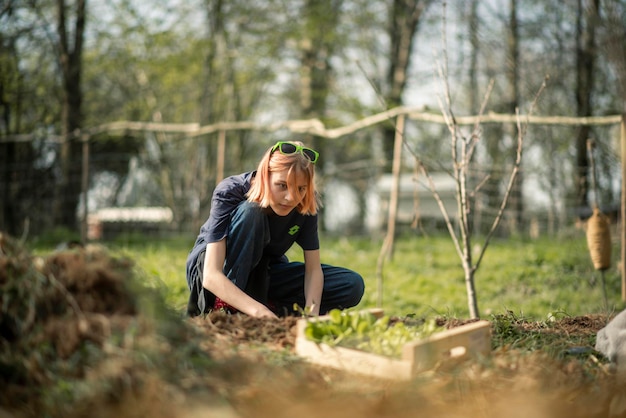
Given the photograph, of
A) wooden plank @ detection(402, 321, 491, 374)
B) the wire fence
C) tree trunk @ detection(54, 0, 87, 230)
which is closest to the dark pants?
wooden plank @ detection(402, 321, 491, 374)

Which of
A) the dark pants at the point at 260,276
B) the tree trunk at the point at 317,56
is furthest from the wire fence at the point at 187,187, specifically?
the dark pants at the point at 260,276

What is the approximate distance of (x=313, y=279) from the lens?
124 inches

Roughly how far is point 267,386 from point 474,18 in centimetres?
1156

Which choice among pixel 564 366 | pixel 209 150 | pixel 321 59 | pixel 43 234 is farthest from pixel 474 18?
pixel 564 366

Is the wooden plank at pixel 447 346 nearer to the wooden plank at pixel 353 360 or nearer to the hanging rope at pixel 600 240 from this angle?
the wooden plank at pixel 353 360

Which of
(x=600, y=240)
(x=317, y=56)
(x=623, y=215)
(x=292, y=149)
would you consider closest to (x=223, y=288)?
(x=292, y=149)

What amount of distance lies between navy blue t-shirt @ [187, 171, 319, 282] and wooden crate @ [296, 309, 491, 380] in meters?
1.02

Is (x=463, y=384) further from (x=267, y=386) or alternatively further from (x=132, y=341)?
(x=132, y=341)

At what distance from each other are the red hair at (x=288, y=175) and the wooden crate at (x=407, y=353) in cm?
92

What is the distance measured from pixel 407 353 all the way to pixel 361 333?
304 mm

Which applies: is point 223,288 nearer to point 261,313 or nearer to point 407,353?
point 261,313

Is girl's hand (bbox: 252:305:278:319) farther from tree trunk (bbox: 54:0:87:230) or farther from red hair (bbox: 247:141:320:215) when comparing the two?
tree trunk (bbox: 54:0:87:230)

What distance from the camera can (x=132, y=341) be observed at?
1521 millimetres

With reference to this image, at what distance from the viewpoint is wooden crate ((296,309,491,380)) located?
1.84 meters
